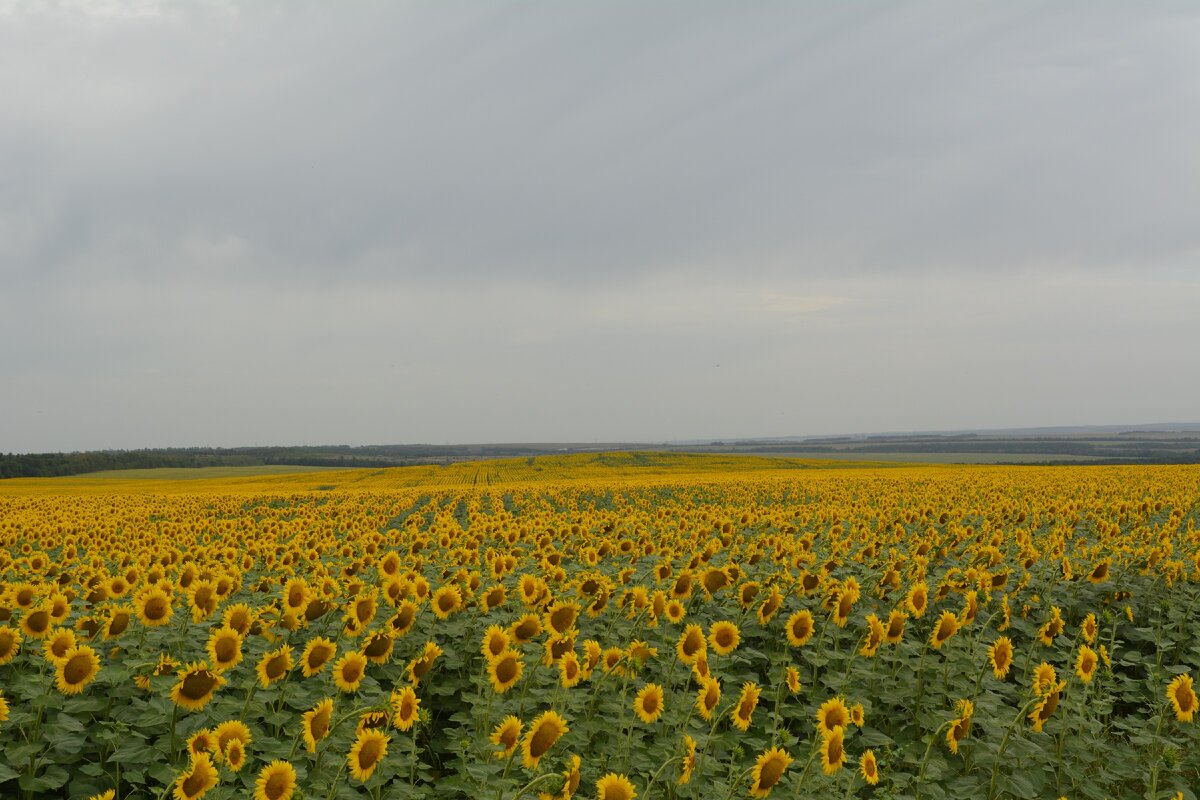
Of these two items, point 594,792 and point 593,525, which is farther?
point 593,525

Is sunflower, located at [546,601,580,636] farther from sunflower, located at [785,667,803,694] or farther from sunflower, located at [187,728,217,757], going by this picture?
sunflower, located at [187,728,217,757]

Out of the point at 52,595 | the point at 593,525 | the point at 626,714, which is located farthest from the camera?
the point at 593,525

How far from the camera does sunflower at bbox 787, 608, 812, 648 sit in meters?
5.90

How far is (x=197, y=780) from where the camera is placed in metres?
3.49

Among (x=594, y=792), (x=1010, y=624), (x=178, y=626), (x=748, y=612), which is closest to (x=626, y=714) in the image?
(x=594, y=792)

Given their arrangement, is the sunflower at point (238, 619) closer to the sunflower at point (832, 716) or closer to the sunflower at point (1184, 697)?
the sunflower at point (832, 716)

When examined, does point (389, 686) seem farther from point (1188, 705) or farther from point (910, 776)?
point (1188, 705)

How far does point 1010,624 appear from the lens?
741 cm

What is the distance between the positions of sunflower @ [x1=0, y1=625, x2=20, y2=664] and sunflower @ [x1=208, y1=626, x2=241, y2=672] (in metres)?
1.49

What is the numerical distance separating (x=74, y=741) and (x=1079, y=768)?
731 cm

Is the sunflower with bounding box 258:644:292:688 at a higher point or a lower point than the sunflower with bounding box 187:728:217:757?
higher

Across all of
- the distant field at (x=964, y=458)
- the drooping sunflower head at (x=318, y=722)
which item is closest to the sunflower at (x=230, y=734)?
the drooping sunflower head at (x=318, y=722)

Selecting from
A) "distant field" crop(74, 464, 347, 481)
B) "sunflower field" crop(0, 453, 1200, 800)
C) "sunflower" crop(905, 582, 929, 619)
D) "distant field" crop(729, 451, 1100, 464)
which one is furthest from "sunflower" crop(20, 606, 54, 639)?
"distant field" crop(729, 451, 1100, 464)

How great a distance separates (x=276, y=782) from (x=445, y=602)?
2.54 m
